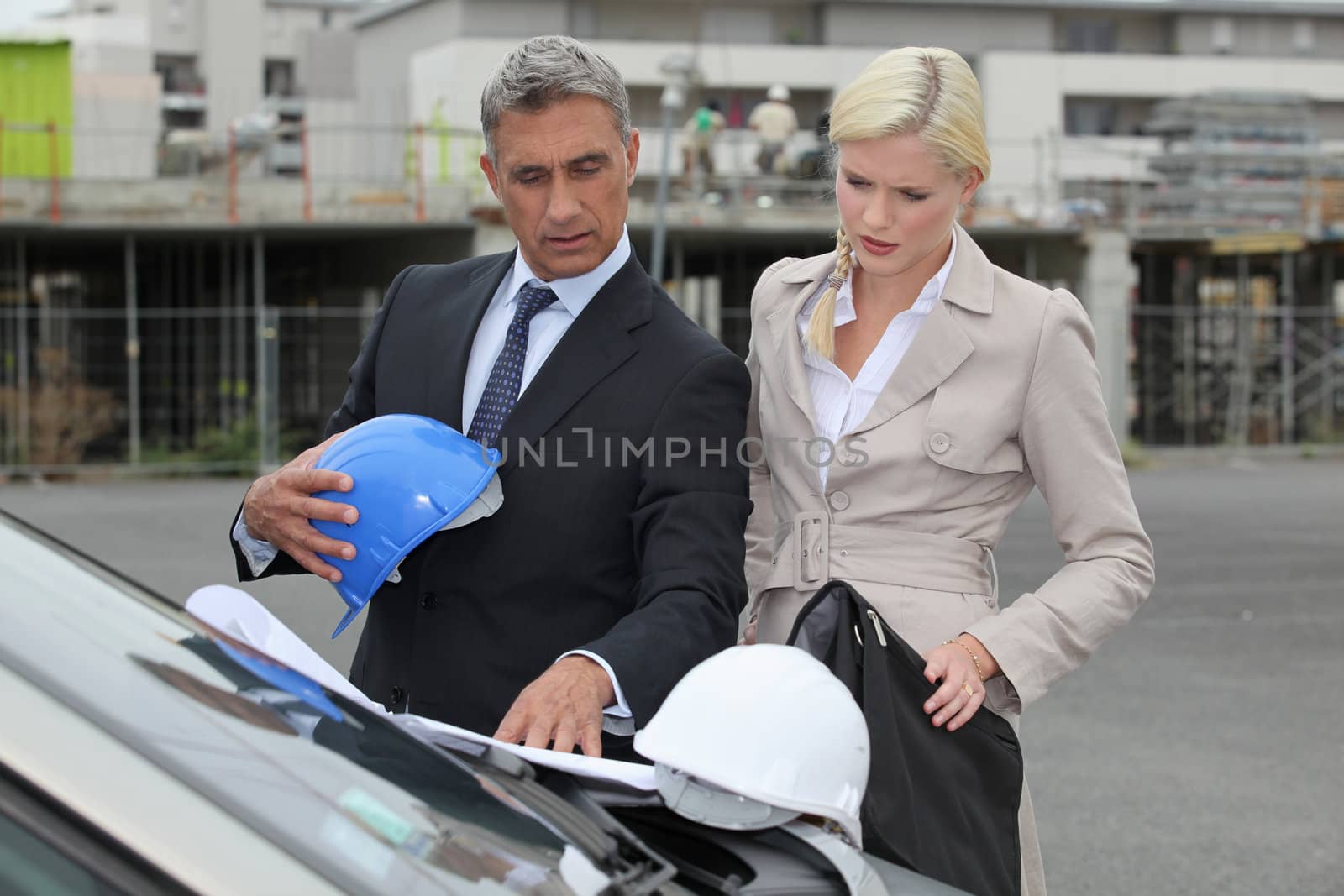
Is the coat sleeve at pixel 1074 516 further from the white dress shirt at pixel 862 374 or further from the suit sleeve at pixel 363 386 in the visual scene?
the suit sleeve at pixel 363 386

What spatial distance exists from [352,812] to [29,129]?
69.6ft

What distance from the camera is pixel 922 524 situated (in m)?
2.41

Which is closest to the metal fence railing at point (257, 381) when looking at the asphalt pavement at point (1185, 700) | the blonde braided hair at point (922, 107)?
the asphalt pavement at point (1185, 700)

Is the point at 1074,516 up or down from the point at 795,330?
down

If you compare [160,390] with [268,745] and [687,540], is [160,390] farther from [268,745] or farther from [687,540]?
[268,745]

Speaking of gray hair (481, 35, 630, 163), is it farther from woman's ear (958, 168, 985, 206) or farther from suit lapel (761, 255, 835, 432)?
woman's ear (958, 168, 985, 206)

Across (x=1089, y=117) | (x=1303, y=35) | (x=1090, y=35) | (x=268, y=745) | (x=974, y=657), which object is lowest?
(x=974, y=657)

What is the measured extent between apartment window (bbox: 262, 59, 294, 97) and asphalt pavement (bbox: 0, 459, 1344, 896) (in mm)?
52009

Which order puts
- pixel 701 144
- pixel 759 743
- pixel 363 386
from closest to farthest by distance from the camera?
pixel 759 743
pixel 363 386
pixel 701 144

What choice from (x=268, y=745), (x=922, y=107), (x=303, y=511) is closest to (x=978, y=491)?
(x=922, y=107)

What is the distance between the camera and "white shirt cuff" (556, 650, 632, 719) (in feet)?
7.05

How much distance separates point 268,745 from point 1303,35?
6036 cm

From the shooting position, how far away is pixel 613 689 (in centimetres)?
215

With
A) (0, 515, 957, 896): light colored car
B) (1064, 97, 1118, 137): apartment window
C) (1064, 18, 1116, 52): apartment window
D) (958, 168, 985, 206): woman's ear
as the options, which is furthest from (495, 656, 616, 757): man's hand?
(1064, 18, 1116, 52): apartment window
